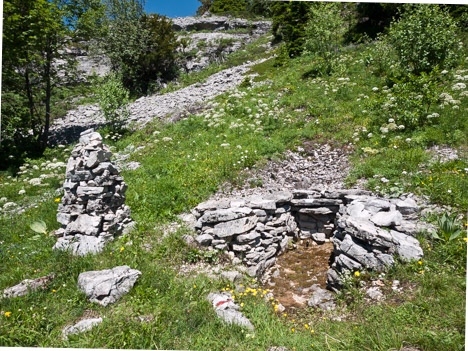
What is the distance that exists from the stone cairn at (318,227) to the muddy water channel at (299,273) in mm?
264

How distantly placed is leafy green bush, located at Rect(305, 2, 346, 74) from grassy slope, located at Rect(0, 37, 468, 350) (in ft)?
27.1

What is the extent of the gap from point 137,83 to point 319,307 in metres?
30.3

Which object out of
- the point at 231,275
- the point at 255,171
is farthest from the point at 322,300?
the point at 255,171

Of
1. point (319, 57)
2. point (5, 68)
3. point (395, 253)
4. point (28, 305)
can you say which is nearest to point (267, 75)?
point (319, 57)

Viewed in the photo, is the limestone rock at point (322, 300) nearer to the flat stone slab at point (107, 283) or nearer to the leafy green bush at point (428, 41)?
the flat stone slab at point (107, 283)

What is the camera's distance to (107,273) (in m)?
5.29

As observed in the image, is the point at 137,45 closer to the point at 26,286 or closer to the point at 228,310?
the point at 26,286

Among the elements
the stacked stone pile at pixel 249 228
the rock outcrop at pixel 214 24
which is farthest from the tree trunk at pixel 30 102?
the rock outcrop at pixel 214 24

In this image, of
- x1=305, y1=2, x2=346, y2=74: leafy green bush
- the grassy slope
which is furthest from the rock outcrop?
the grassy slope

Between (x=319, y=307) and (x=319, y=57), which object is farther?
(x=319, y=57)

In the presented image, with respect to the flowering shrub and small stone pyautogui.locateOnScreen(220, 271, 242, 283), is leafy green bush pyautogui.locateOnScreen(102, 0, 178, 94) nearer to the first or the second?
the flowering shrub

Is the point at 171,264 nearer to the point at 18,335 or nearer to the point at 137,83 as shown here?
the point at 18,335

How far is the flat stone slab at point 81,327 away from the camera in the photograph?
4.16 metres

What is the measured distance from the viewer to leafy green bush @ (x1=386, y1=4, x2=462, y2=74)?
12.5 metres
